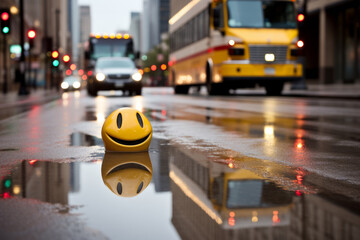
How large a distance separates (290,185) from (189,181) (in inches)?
34.6

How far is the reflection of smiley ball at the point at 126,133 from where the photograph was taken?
7422 mm

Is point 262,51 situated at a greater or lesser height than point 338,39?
lesser

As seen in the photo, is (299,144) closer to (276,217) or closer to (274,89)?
(276,217)

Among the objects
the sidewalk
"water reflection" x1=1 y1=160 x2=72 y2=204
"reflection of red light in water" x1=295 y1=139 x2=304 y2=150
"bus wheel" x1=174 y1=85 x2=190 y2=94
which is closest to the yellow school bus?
the sidewalk

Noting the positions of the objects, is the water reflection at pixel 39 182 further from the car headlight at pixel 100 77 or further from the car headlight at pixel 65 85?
the car headlight at pixel 65 85

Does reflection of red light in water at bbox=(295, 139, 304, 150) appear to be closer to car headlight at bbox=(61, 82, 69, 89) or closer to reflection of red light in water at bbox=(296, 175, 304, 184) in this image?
reflection of red light in water at bbox=(296, 175, 304, 184)

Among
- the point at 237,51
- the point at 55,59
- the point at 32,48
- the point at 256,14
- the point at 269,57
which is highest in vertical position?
the point at 256,14

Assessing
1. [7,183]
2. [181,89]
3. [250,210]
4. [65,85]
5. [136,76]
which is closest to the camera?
[250,210]

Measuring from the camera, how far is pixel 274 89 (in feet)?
96.9

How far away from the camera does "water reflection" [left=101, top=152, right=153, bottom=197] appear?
5.10 meters

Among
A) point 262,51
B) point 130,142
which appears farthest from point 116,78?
point 130,142

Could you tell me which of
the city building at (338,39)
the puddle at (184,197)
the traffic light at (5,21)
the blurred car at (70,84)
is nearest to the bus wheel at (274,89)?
the traffic light at (5,21)

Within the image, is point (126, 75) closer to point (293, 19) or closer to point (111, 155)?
point (293, 19)

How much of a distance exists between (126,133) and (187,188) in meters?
2.42
